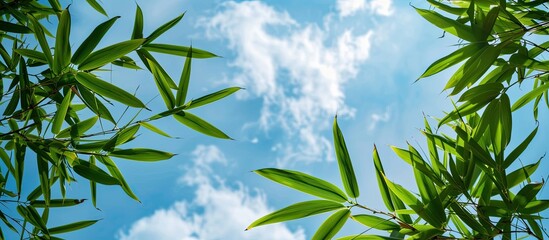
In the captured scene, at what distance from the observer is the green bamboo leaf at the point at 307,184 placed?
1319 mm

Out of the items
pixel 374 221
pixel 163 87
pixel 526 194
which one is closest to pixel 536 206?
pixel 526 194

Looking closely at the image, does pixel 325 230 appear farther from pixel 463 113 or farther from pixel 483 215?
pixel 463 113

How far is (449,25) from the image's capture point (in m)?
1.43

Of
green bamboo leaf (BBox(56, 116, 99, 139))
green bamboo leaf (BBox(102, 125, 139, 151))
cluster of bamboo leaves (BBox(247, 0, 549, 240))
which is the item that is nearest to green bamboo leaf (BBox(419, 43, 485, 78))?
cluster of bamboo leaves (BBox(247, 0, 549, 240))

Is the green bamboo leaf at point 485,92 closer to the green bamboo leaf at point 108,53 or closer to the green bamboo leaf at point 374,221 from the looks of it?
the green bamboo leaf at point 374,221

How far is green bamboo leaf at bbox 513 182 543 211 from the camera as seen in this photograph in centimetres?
132

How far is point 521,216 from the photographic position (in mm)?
1370

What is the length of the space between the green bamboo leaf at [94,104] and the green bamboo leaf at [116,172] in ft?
0.50

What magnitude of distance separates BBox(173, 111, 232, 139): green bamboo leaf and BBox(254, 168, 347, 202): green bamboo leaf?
0.52 meters

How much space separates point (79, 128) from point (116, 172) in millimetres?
223

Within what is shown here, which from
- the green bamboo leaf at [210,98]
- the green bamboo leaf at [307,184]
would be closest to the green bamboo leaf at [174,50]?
the green bamboo leaf at [210,98]

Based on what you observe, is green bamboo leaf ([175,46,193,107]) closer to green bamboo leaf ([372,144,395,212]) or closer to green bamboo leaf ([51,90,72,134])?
Result: green bamboo leaf ([51,90,72,134])

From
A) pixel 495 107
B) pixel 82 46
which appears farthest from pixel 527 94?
pixel 82 46

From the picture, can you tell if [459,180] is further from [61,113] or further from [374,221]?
[61,113]
